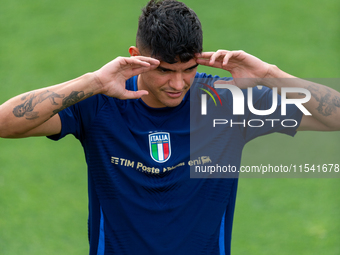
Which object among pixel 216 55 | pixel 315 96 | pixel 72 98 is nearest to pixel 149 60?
pixel 216 55

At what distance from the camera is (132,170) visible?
161 inches

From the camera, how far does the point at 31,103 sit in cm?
390

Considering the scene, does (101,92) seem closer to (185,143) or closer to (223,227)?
(185,143)

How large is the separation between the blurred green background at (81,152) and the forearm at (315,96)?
3.33 metres

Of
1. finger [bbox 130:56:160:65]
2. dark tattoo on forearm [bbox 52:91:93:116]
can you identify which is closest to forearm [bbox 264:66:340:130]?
finger [bbox 130:56:160:65]

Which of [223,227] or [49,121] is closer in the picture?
[49,121]

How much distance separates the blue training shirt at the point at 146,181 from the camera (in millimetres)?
4082

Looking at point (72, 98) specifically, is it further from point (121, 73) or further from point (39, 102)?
point (121, 73)

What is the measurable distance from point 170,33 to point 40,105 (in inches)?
38.7

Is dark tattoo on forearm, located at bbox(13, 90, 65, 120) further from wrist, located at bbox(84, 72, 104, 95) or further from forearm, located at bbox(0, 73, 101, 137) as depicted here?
wrist, located at bbox(84, 72, 104, 95)

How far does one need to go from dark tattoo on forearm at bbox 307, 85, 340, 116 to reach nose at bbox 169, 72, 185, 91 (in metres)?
0.95

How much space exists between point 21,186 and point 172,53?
4.87m

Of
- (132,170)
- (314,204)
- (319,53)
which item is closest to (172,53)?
(132,170)

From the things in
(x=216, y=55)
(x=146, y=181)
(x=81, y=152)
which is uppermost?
(x=216, y=55)
